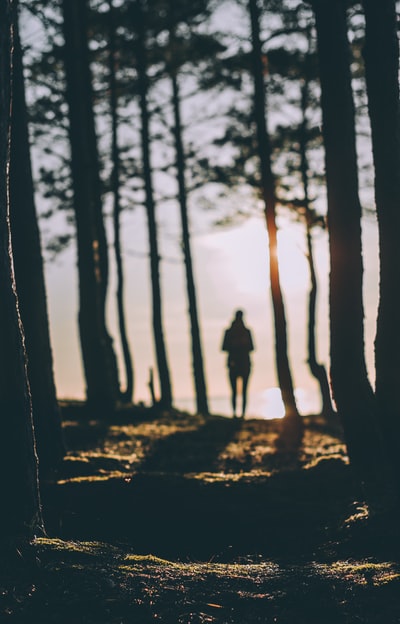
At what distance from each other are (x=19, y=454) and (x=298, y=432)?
10063mm

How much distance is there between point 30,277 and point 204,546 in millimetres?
4955

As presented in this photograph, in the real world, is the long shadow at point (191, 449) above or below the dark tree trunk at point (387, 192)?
below

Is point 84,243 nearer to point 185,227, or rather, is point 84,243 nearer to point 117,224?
point 185,227

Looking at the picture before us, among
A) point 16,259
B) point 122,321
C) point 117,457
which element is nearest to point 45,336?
point 16,259

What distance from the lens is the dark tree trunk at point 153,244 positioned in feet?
67.9

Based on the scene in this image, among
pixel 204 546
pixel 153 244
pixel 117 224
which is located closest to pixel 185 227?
pixel 153 244

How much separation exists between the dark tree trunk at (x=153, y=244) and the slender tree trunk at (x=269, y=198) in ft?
13.8

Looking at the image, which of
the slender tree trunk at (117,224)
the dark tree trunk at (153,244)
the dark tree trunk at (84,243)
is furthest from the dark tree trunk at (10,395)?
the slender tree trunk at (117,224)

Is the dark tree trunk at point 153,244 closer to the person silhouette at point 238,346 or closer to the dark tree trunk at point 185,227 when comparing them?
the dark tree trunk at point 185,227

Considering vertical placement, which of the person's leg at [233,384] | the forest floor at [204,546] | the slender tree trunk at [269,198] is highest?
the slender tree trunk at [269,198]

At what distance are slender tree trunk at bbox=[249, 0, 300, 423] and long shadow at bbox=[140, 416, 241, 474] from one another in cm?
186

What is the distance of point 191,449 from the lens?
13391 millimetres

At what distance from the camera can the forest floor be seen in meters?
5.69

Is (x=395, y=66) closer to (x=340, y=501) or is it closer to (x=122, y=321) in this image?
(x=340, y=501)
